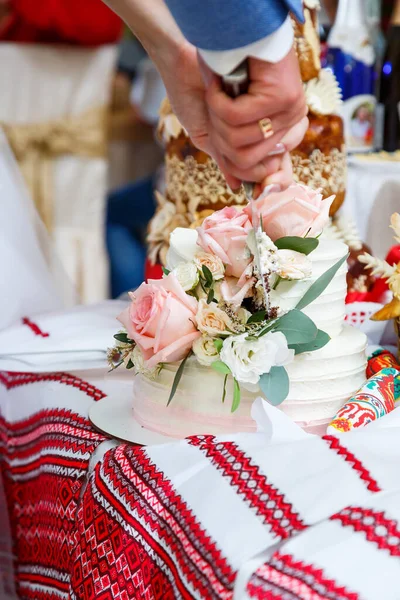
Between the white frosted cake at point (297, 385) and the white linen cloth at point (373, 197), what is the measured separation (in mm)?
640

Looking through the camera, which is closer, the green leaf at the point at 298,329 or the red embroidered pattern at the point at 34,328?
the green leaf at the point at 298,329

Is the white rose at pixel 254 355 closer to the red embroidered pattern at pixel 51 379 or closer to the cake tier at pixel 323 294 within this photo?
the cake tier at pixel 323 294

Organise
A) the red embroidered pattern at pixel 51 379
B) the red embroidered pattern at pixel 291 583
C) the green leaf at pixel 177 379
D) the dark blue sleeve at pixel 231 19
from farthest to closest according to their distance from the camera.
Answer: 1. the red embroidered pattern at pixel 51 379
2. the green leaf at pixel 177 379
3. the dark blue sleeve at pixel 231 19
4. the red embroidered pattern at pixel 291 583

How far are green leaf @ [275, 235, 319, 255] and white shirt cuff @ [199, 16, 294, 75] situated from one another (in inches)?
6.7

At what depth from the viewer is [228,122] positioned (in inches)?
27.4

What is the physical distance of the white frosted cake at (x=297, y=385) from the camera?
755mm

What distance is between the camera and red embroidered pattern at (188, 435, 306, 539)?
1.93 ft

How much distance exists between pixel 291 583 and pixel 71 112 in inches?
94.4

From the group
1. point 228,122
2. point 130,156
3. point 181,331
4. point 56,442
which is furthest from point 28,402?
point 130,156

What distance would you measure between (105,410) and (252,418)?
0.19 metres

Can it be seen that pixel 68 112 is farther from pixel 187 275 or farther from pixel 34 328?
pixel 187 275

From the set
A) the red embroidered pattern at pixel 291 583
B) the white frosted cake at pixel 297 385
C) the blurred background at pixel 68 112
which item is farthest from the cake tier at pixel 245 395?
the blurred background at pixel 68 112

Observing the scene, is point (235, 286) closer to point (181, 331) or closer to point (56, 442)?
point (181, 331)

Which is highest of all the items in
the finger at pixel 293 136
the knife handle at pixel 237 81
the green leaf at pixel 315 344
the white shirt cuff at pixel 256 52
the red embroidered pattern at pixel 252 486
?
the white shirt cuff at pixel 256 52
